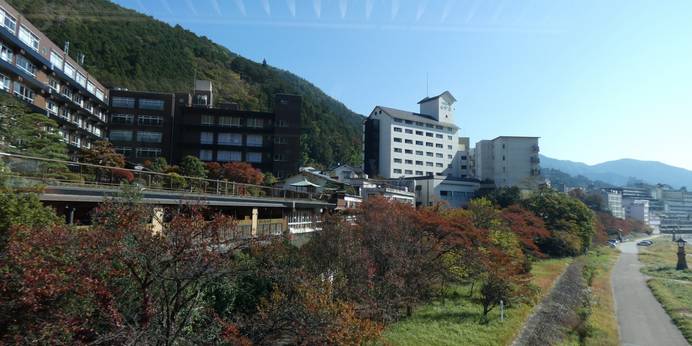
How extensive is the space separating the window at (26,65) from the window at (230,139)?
19857 millimetres

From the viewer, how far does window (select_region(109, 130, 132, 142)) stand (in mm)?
48216

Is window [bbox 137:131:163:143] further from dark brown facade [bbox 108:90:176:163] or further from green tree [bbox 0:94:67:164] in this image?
green tree [bbox 0:94:67:164]

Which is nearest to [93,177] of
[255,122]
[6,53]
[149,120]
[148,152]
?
[6,53]

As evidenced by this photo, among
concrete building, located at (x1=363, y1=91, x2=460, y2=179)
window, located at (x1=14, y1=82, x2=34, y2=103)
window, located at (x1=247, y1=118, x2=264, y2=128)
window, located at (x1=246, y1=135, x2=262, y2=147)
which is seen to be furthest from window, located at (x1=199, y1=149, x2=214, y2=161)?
concrete building, located at (x1=363, y1=91, x2=460, y2=179)

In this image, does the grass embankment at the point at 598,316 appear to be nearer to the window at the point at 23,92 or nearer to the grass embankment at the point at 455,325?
the grass embankment at the point at 455,325

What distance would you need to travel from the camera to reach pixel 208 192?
2019 cm

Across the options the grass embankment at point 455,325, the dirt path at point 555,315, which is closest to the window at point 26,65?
the grass embankment at point 455,325

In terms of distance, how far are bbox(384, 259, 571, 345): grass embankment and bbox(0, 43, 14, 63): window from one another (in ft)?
101

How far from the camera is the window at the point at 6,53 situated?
2823 centimetres

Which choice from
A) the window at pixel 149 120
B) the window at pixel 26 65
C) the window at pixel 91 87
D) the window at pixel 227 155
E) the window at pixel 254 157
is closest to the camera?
the window at pixel 26 65

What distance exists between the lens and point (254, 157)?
50.3m

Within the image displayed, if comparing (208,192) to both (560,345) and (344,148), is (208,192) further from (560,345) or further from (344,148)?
(344,148)

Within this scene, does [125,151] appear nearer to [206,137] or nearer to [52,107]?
[206,137]

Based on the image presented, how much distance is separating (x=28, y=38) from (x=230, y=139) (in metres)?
21.8
